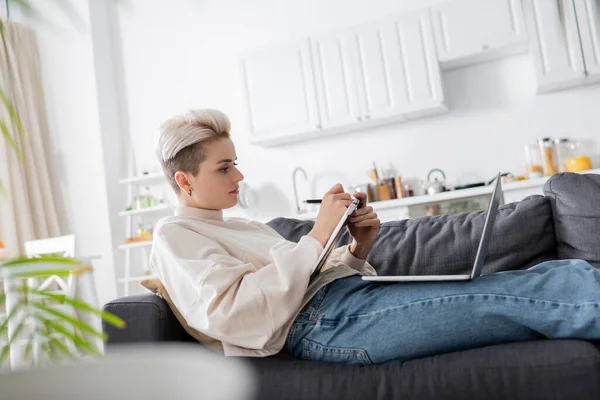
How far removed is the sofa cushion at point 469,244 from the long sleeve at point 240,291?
486 millimetres

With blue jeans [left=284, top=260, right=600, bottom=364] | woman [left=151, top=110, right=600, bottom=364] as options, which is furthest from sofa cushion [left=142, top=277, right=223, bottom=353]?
blue jeans [left=284, top=260, right=600, bottom=364]

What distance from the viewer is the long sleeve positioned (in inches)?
54.2

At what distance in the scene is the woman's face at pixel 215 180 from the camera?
5.81ft

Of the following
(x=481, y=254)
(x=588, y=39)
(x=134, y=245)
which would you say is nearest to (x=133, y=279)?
(x=134, y=245)

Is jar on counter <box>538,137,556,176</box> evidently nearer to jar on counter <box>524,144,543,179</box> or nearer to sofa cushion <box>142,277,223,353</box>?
jar on counter <box>524,144,543,179</box>

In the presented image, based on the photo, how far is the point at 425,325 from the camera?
1313mm

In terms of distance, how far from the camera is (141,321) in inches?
59.2

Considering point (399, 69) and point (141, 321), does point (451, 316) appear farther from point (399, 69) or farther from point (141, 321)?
point (399, 69)

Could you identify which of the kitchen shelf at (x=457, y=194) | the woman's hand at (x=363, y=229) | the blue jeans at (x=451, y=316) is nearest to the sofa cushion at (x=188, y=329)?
the blue jeans at (x=451, y=316)

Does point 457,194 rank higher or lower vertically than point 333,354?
higher

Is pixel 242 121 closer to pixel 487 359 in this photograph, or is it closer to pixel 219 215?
pixel 219 215

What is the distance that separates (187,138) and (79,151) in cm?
395

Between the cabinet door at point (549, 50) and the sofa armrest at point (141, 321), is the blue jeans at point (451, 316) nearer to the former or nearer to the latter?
the sofa armrest at point (141, 321)

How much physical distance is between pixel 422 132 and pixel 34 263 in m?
4.43
